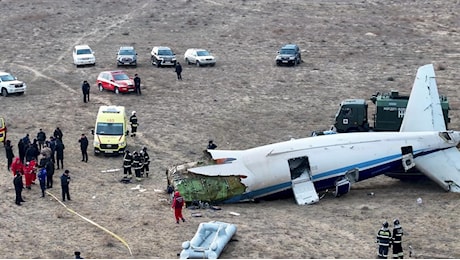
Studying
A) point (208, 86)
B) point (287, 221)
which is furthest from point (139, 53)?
point (287, 221)

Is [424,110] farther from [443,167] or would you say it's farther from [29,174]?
[29,174]

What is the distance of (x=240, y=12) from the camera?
80.5 m

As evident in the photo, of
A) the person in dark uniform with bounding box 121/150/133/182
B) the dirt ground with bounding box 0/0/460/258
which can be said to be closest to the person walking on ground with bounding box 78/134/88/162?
the dirt ground with bounding box 0/0/460/258

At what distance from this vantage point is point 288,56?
60.5 meters

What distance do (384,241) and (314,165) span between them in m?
8.08

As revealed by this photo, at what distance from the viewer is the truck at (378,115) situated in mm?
41156

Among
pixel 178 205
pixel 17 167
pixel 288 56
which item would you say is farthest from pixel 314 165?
pixel 288 56

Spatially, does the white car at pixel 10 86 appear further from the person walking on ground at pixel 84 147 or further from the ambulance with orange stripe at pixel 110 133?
the person walking on ground at pixel 84 147

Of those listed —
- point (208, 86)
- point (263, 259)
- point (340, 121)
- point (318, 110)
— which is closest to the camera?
point (263, 259)

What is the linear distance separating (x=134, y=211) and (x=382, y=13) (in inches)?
2101

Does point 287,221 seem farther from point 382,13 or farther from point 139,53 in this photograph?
point 382,13

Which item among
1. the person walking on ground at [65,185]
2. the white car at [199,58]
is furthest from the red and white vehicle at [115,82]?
the person walking on ground at [65,185]

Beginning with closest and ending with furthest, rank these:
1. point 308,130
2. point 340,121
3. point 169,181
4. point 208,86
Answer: point 169,181 < point 340,121 < point 308,130 < point 208,86

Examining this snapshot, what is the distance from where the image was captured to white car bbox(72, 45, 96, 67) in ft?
201
